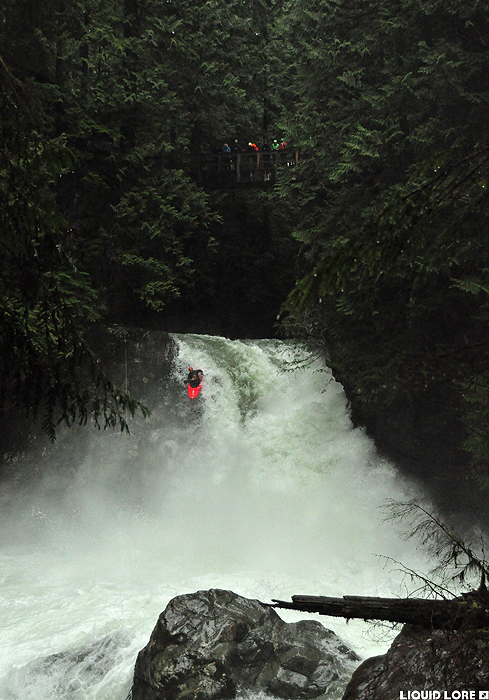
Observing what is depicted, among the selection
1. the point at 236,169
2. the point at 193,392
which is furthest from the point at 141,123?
the point at 193,392

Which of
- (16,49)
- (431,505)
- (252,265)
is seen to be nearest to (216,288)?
(252,265)

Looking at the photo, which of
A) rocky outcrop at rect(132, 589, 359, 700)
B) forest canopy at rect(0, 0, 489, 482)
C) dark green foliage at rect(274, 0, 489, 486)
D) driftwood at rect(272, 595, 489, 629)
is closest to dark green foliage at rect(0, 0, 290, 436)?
forest canopy at rect(0, 0, 489, 482)

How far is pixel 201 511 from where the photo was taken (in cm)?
1288

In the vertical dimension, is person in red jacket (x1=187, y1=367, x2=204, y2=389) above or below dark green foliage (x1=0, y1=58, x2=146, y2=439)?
below

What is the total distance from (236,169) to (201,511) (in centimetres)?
1123

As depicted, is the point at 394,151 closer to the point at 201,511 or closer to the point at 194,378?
the point at 194,378

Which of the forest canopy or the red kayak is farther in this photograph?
the red kayak

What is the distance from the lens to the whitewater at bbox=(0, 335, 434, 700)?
9.43 m

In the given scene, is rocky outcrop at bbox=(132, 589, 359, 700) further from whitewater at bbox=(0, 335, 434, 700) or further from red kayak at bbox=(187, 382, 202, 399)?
red kayak at bbox=(187, 382, 202, 399)

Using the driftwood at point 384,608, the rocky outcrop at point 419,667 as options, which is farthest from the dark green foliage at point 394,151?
the driftwood at point 384,608

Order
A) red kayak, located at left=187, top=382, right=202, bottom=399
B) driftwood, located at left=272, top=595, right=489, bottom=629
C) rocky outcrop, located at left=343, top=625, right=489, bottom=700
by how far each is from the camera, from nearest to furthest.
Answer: rocky outcrop, located at left=343, top=625, right=489, bottom=700 → driftwood, located at left=272, top=595, right=489, bottom=629 → red kayak, located at left=187, top=382, right=202, bottom=399

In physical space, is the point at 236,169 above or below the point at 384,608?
above

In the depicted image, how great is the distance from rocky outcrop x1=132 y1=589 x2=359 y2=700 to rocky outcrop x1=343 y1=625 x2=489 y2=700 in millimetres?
2485

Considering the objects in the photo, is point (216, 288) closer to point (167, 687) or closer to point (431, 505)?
point (431, 505)
